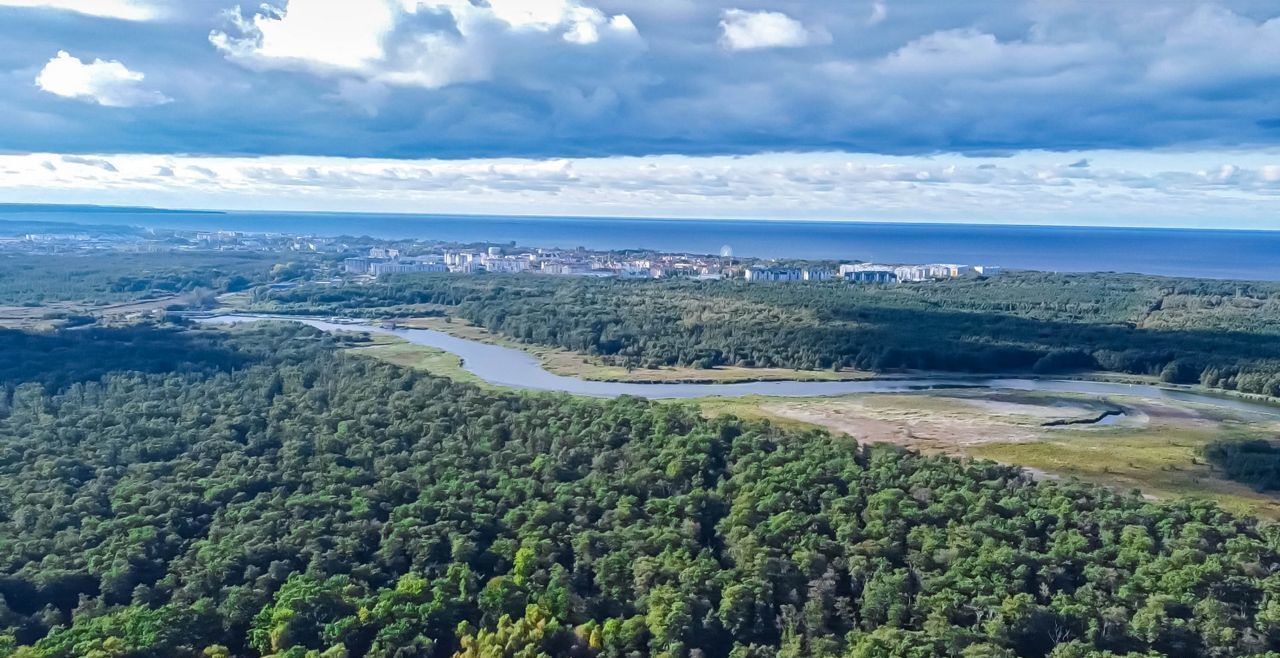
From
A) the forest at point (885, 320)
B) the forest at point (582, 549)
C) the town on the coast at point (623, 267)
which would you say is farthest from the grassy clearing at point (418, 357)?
the town on the coast at point (623, 267)

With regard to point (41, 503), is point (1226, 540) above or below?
above

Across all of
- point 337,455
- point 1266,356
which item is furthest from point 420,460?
point 1266,356

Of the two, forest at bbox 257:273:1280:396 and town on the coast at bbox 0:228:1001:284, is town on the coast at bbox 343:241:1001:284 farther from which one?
forest at bbox 257:273:1280:396

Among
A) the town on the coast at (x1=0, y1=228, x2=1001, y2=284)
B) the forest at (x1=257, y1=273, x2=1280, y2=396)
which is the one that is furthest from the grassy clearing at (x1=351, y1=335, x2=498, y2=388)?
the town on the coast at (x1=0, y1=228, x2=1001, y2=284)

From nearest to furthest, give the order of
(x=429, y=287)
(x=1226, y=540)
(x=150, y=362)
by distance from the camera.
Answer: (x=1226, y=540), (x=150, y=362), (x=429, y=287)

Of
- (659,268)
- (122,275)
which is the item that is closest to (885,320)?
(659,268)

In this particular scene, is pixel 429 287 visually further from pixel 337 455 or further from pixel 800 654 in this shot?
pixel 800 654

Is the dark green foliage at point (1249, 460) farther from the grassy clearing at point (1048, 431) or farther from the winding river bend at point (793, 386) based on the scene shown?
the winding river bend at point (793, 386)
